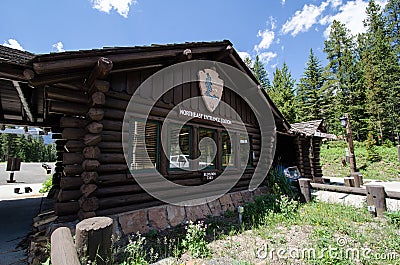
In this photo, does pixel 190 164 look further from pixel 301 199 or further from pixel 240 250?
pixel 301 199

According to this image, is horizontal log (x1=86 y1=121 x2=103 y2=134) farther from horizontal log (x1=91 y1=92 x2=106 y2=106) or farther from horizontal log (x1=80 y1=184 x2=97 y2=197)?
horizontal log (x1=80 y1=184 x2=97 y2=197)

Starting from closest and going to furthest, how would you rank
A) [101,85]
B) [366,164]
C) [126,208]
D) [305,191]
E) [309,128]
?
[101,85] < [126,208] < [305,191] < [309,128] < [366,164]

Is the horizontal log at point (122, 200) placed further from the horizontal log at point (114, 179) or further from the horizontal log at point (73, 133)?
the horizontal log at point (73, 133)

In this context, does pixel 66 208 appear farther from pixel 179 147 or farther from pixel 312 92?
pixel 312 92

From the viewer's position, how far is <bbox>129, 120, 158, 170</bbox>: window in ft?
18.5

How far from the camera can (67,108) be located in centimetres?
458

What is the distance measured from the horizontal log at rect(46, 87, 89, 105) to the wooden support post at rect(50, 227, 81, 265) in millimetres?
3243

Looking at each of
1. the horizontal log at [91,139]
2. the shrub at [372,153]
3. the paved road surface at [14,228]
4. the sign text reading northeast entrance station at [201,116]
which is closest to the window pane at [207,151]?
the sign text reading northeast entrance station at [201,116]

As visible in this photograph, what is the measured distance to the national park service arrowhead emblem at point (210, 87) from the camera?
749 centimetres

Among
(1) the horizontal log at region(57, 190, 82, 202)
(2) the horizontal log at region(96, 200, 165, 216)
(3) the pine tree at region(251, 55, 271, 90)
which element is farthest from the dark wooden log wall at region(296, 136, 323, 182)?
(3) the pine tree at region(251, 55, 271, 90)

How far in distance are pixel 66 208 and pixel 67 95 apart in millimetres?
2397

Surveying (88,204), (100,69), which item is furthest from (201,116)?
(88,204)

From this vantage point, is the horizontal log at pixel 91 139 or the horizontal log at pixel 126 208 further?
the horizontal log at pixel 126 208
